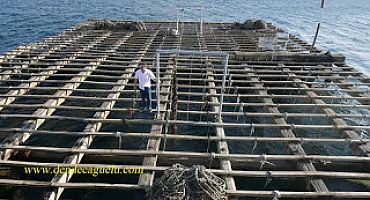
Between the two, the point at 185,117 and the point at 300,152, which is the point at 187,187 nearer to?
the point at 300,152

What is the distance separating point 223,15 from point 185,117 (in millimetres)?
27993

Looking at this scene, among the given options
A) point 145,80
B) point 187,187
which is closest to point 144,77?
point 145,80

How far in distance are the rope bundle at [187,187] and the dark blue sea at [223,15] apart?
752 inches

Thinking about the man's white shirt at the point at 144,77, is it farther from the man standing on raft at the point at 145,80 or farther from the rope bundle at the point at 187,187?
the rope bundle at the point at 187,187

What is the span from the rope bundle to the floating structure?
631 mm

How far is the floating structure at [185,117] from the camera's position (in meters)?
7.38

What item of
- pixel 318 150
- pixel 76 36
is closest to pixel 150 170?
pixel 318 150

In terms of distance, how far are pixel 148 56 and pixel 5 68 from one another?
5.76m

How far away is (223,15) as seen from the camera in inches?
1470

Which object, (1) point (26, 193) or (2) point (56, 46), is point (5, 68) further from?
(1) point (26, 193)

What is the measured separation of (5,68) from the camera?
12.3m

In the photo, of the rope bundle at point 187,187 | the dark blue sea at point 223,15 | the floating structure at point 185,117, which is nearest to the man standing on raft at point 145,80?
the floating structure at point 185,117

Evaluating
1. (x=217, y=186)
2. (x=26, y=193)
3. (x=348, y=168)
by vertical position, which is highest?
(x=217, y=186)

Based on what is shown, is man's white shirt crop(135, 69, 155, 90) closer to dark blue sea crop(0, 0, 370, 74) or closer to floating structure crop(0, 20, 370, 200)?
floating structure crop(0, 20, 370, 200)
